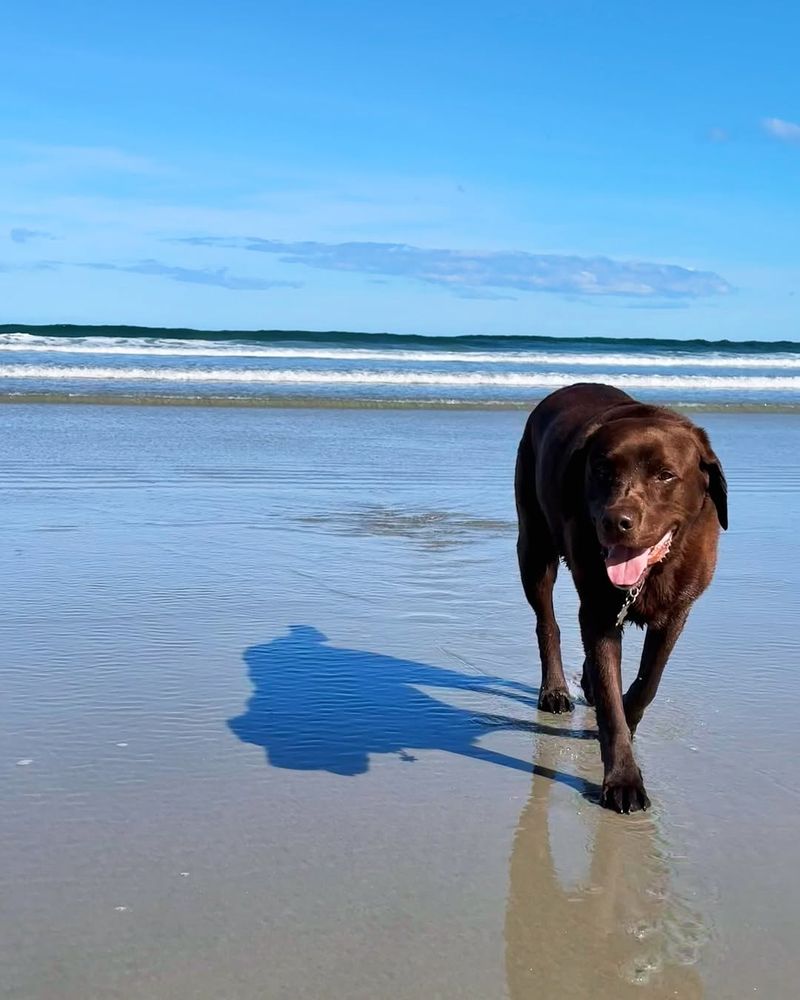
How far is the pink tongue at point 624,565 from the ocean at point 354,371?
1521 centimetres

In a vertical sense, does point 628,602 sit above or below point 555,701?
above

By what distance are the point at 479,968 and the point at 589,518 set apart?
5.11 ft

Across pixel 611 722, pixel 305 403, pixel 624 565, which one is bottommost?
pixel 611 722

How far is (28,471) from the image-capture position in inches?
412

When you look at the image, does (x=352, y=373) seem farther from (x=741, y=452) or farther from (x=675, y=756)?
(x=675, y=756)

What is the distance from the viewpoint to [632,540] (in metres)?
3.56

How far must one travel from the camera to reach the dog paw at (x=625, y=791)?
3.60 metres

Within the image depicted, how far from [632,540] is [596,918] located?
106 centimetres

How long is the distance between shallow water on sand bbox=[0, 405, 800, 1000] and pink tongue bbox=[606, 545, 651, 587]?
63 cm

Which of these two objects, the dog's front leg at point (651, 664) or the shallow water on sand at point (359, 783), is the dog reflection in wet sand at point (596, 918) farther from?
the dog's front leg at point (651, 664)

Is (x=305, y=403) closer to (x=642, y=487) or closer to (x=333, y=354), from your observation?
(x=642, y=487)

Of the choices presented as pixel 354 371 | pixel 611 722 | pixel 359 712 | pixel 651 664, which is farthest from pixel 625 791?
pixel 354 371

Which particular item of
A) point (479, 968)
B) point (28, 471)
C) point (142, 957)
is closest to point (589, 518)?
point (479, 968)

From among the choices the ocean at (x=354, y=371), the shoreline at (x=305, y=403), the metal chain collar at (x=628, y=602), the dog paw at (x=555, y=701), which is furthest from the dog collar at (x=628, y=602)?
the ocean at (x=354, y=371)
